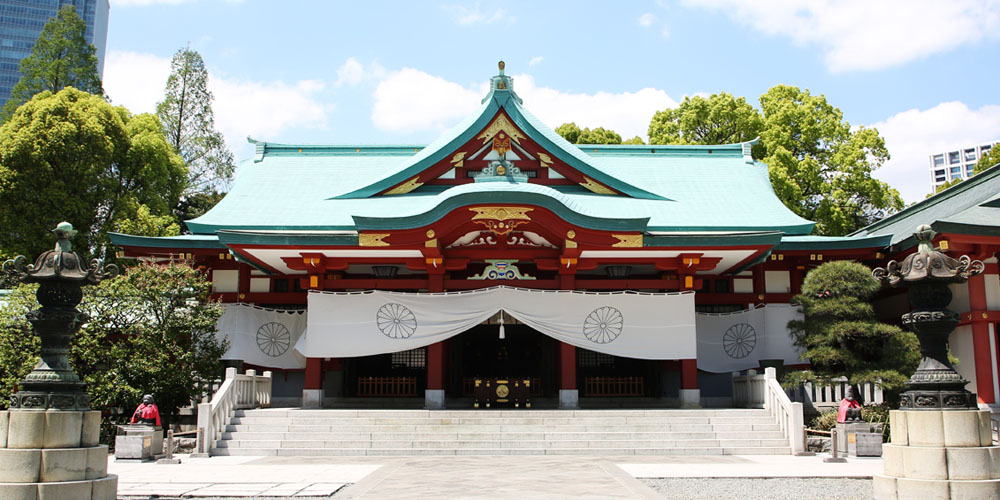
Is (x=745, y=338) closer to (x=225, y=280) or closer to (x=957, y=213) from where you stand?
(x=957, y=213)

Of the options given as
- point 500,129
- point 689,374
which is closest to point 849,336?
point 689,374

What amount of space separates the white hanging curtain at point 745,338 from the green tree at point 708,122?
1370 centimetres

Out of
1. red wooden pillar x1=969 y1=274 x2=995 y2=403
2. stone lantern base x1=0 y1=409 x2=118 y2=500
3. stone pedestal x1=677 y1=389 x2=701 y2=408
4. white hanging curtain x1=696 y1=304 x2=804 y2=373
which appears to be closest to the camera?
stone lantern base x1=0 y1=409 x2=118 y2=500

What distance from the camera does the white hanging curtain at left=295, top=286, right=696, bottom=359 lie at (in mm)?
16734

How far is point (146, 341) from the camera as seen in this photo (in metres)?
15.5

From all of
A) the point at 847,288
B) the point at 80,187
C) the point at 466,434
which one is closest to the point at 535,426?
the point at 466,434

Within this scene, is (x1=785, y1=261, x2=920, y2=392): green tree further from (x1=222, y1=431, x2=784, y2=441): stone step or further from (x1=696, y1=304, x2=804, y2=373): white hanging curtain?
(x1=222, y1=431, x2=784, y2=441): stone step

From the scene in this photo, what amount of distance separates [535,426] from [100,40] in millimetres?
131102

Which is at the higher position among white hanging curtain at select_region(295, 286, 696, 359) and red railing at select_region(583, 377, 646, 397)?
white hanging curtain at select_region(295, 286, 696, 359)

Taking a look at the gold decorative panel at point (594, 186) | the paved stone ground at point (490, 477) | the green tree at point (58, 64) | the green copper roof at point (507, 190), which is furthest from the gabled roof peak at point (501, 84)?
the green tree at point (58, 64)

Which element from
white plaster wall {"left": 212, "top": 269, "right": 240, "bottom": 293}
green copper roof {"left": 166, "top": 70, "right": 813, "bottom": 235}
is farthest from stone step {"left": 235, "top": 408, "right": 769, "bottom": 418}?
white plaster wall {"left": 212, "top": 269, "right": 240, "bottom": 293}

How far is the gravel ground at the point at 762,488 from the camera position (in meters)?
9.00

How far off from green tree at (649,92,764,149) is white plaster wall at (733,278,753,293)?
1245 centimetres

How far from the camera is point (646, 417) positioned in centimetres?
1486
